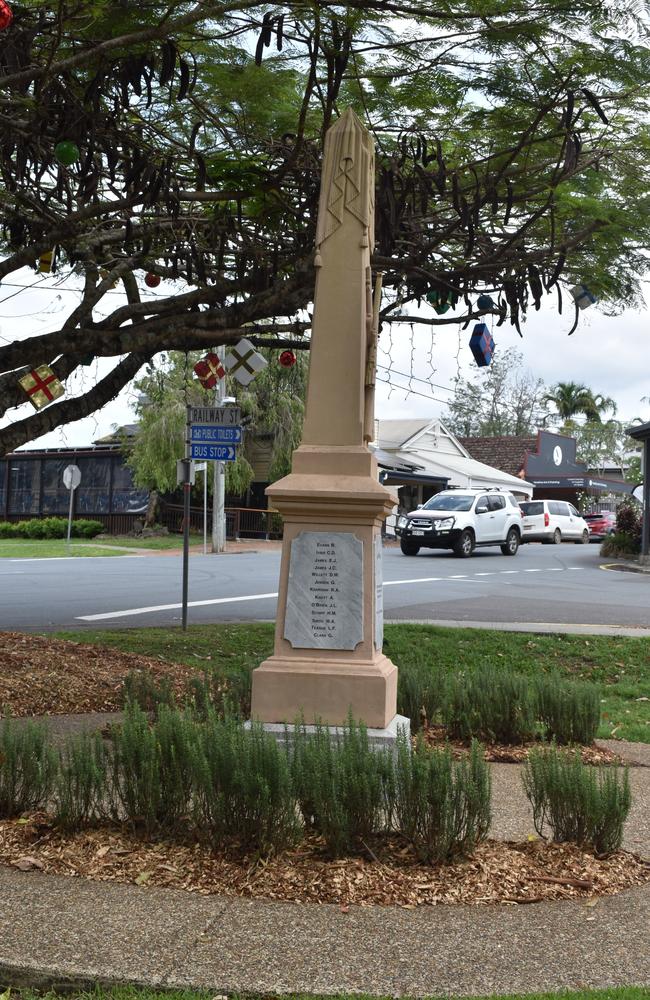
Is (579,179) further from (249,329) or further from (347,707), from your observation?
(347,707)

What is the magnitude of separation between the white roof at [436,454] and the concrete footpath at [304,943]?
4541cm

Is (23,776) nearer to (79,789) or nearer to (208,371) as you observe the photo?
(79,789)

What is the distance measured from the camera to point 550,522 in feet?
149

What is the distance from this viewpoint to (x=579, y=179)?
9.38 meters

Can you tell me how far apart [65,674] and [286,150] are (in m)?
4.58

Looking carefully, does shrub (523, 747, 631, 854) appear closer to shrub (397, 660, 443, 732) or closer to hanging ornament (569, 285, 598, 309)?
shrub (397, 660, 443, 732)

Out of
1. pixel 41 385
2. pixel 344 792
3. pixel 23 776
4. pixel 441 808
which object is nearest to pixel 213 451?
pixel 41 385

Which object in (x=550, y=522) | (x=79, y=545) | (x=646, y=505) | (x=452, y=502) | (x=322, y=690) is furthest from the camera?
(x=550, y=522)

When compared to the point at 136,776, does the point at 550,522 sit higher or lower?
higher

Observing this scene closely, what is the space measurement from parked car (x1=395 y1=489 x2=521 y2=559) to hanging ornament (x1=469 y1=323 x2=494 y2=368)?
21.2 meters

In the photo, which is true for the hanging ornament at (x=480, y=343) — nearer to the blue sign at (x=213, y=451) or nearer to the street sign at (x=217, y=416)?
the street sign at (x=217, y=416)

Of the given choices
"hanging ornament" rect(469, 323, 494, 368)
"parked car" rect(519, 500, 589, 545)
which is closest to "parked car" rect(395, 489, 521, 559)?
"parked car" rect(519, 500, 589, 545)

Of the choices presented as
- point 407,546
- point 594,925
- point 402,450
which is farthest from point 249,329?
point 402,450

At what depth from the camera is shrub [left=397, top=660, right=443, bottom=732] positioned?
774 centimetres
